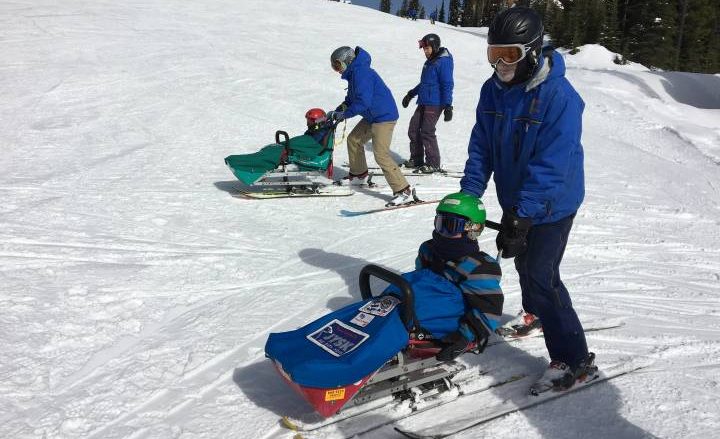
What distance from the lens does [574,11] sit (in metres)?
42.8

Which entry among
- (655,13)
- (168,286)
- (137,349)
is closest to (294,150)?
(168,286)

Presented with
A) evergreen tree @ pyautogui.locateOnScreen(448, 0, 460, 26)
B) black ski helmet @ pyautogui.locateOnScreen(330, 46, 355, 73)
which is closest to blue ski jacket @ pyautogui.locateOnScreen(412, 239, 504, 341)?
black ski helmet @ pyautogui.locateOnScreen(330, 46, 355, 73)

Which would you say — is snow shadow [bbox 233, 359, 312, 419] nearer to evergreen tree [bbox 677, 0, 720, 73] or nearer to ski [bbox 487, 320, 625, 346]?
ski [bbox 487, 320, 625, 346]

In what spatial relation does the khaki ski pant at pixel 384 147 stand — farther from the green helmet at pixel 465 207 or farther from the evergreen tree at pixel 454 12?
the evergreen tree at pixel 454 12

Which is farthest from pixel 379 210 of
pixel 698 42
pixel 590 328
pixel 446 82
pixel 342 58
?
pixel 698 42

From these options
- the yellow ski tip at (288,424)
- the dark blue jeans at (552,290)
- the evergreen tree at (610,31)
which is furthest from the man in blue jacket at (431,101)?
the evergreen tree at (610,31)

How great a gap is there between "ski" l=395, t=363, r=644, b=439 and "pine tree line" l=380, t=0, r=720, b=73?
130 ft

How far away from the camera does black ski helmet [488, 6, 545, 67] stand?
302cm

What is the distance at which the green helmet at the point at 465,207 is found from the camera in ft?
10.8

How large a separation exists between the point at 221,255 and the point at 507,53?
351 cm

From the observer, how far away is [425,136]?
8.86 meters

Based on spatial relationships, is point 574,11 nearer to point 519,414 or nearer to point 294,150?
point 294,150

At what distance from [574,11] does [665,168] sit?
37.6m

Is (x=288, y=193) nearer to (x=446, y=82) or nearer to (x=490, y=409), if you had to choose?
(x=446, y=82)
